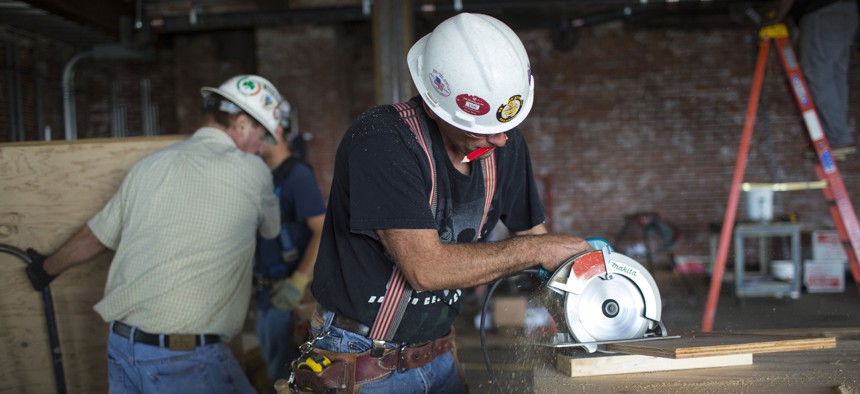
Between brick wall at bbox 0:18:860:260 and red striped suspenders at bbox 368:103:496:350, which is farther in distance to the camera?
brick wall at bbox 0:18:860:260

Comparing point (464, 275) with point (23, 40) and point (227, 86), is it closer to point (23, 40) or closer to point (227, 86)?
point (227, 86)

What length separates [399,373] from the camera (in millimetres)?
2197

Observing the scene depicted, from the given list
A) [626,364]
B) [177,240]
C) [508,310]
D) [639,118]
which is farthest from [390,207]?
[639,118]

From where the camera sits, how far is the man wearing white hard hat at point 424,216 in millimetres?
1870

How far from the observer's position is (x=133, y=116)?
9555mm

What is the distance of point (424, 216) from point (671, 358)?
0.73m

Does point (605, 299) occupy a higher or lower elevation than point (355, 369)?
higher

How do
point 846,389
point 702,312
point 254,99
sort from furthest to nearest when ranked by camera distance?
point 702,312 < point 254,99 < point 846,389

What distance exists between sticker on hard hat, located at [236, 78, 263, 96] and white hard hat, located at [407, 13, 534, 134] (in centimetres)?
149

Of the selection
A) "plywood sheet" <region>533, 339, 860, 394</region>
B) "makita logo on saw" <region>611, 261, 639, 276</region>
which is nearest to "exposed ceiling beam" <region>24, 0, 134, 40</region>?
"makita logo on saw" <region>611, 261, 639, 276</region>

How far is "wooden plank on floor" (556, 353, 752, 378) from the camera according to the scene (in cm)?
182

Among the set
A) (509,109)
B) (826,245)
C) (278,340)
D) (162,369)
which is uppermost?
(509,109)

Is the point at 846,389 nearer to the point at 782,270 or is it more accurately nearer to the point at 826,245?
the point at 782,270

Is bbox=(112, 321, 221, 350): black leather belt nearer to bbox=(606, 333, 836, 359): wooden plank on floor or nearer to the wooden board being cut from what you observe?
the wooden board being cut
